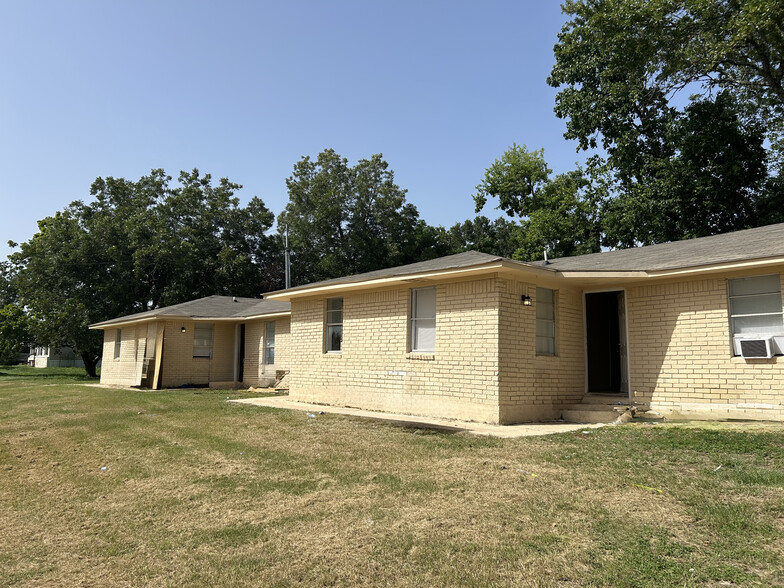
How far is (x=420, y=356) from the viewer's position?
11.8 metres

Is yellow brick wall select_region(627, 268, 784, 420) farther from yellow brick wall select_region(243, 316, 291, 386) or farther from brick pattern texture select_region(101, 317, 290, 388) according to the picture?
brick pattern texture select_region(101, 317, 290, 388)

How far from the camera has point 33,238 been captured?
38.6 metres

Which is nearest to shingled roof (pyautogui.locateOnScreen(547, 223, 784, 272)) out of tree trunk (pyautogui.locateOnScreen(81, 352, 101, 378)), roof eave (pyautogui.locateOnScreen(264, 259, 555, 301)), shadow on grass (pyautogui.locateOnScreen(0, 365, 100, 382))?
roof eave (pyautogui.locateOnScreen(264, 259, 555, 301))

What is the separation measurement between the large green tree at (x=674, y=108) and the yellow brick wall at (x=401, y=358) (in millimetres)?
14763

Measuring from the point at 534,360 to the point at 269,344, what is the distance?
12.7 meters

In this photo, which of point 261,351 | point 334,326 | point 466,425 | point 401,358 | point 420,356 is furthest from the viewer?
point 261,351

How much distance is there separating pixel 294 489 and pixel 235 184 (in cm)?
4171

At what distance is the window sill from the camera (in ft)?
37.9

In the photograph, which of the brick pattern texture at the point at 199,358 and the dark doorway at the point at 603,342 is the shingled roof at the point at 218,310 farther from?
the dark doorway at the point at 603,342

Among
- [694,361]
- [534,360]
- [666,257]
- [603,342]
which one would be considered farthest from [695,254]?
[534,360]

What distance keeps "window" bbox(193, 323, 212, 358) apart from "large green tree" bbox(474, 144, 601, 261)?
17.6 meters

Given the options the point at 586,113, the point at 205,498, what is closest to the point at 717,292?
the point at 205,498

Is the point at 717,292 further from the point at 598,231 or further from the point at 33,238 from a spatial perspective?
the point at 33,238

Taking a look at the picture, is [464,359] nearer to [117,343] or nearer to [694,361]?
[694,361]
